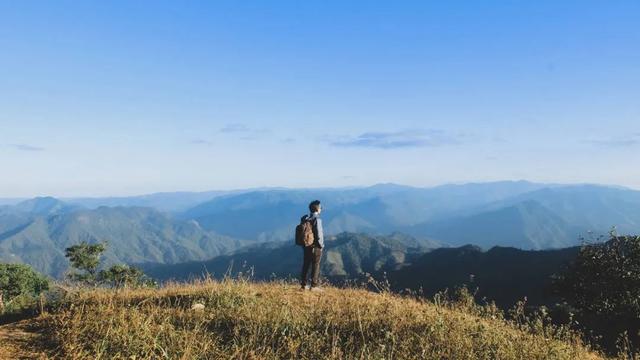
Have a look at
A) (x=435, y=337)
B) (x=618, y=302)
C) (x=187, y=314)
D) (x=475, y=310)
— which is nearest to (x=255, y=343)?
(x=187, y=314)

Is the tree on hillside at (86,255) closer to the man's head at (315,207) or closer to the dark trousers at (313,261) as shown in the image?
the dark trousers at (313,261)

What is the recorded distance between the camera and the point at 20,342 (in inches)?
280

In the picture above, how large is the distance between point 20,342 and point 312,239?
910 centimetres

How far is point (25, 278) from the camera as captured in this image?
6072 centimetres

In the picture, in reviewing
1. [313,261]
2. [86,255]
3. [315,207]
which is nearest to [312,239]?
[313,261]

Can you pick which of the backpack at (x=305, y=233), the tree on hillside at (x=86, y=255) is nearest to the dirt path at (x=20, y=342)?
the backpack at (x=305, y=233)

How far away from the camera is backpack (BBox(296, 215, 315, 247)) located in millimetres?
15227

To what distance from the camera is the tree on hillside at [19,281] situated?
58.3 metres


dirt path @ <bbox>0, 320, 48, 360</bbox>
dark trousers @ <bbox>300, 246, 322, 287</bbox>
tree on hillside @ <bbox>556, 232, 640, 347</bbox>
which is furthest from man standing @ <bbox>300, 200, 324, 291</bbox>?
tree on hillside @ <bbox>556, 232, 640, 347</bbox>

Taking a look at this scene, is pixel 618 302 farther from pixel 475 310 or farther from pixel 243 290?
pixel 243 290

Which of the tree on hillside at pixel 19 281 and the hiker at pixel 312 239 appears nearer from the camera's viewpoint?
the hiker at pixel 312 239

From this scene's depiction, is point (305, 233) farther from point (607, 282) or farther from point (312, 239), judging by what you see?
point (607, 282)

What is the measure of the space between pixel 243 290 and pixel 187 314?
2.39 m

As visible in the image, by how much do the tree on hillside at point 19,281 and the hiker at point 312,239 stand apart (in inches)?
2099
